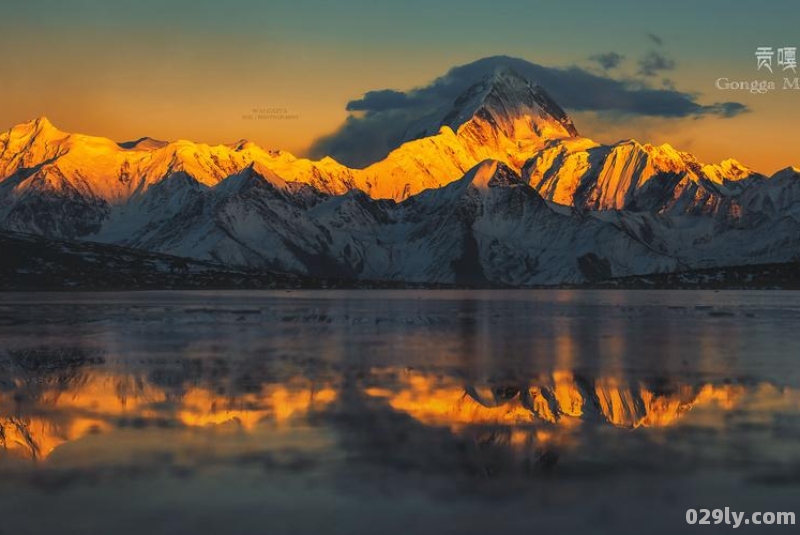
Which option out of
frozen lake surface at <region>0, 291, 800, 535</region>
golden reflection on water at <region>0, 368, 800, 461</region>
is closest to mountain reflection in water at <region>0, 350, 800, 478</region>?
golden reflection on water at <region>0, 368, 800, 461</region>

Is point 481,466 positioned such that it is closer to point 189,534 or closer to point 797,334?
point 189,534

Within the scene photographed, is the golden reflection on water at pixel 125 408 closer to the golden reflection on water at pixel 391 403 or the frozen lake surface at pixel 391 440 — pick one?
the golden reflection on water at pixel 391 403

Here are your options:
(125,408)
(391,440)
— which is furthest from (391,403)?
(125,408)

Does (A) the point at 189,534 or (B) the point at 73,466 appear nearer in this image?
(A) the point at 189,534

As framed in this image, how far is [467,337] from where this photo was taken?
291ft

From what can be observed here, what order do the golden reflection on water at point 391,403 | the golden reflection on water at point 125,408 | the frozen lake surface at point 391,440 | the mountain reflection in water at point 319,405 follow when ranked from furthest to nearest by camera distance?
1. the golden reflection on water at point 391,403
2. the golden reflection on water at point 125,408
3. the mountain reflection in water at point 319,405
4. the frozen lake surface at point 391,440

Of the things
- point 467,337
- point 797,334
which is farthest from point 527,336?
point 797,334

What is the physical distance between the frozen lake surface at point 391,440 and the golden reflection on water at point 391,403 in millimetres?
178

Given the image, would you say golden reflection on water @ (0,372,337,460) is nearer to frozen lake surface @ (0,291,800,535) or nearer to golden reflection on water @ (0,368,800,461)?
golden reflection on water @ (0,368,800,461)

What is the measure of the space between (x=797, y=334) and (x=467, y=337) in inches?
1218

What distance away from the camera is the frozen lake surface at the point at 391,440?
1002 inches

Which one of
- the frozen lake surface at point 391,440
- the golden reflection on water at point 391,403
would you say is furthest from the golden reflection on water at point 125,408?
the frozen lake surface at point 391,440

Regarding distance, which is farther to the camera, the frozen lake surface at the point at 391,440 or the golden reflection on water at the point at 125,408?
the golden reflection on water at the point at 125,408

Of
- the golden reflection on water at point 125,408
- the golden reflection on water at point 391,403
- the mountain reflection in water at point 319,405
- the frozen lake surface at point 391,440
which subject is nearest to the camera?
the frozen lake surface at point 391,440
